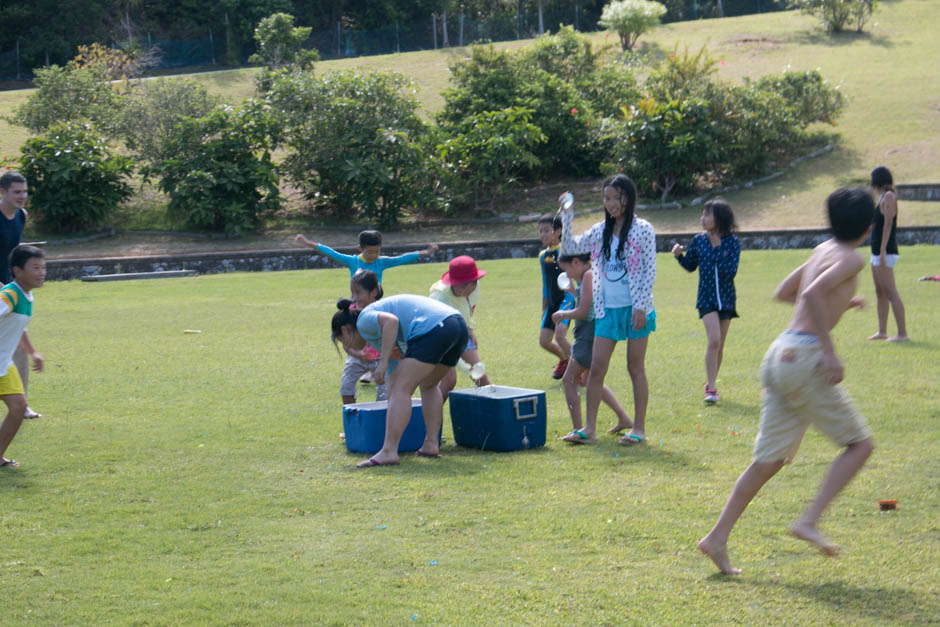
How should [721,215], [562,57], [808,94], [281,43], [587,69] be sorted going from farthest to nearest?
1. [281,43]
2. [587,69]
3. [562,57]
4. [808,94]
5. [721,215]

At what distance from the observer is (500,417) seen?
6.55 metres

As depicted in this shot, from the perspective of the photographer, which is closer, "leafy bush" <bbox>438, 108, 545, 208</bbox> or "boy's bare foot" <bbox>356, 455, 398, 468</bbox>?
"boy's bare foot" <bbox>356, 455, 398, 468</bbox>

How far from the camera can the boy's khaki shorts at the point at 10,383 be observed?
243 inches

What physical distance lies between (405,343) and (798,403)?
283 cm

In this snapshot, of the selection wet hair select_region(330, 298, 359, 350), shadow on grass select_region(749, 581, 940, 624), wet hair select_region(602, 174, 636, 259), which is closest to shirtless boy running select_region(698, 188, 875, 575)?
shadow on grass select_region(749, 581, 940, 624)

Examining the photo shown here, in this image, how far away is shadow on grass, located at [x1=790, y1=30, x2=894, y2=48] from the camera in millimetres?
43281

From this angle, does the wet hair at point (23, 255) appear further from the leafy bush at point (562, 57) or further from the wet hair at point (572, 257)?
the leafy bush at point (562, 57)

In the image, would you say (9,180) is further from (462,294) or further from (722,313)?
(722,313)

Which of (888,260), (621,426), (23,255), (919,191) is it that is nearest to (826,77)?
(919,191)

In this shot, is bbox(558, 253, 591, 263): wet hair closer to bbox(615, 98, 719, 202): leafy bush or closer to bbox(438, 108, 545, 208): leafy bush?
bbox(438, 108, 545, 208): leafy bush

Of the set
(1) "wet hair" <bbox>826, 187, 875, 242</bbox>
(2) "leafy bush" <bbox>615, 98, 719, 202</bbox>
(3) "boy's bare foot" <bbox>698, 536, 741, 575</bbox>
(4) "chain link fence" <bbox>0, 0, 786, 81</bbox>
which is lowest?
(3) "boy's bare foot" <bbox>698, 536, 741, 575</bbox>

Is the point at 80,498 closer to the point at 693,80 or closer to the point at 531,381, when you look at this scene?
the point at 531,381

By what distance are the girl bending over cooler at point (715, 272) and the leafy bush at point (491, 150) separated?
18.9 meters

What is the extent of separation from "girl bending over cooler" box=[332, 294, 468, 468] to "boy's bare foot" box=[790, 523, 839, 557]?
266 cm
